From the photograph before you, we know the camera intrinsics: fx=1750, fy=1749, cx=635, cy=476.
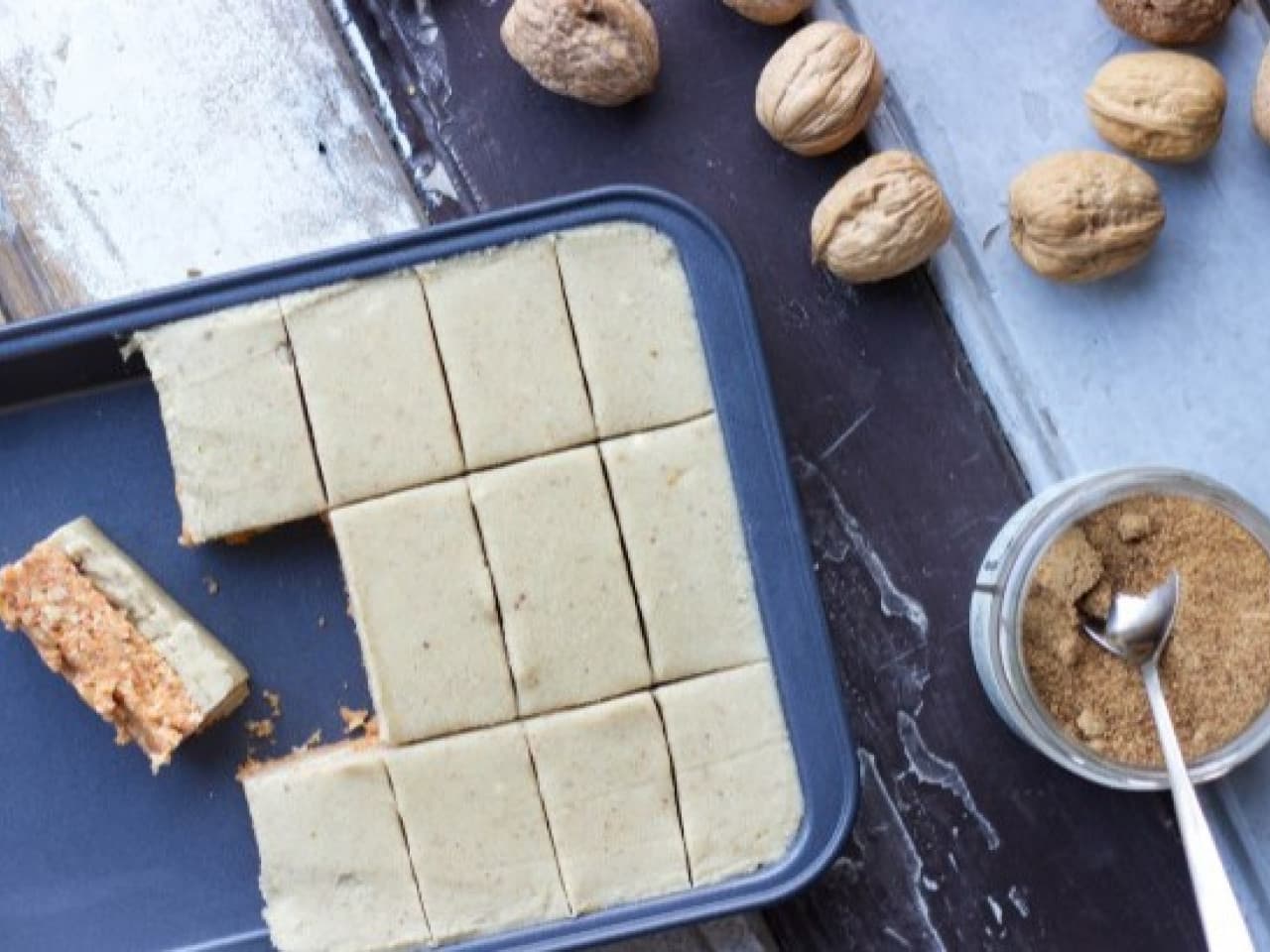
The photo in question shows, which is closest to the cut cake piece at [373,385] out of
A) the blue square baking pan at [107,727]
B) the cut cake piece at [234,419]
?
the cut cake piece at [234,419]

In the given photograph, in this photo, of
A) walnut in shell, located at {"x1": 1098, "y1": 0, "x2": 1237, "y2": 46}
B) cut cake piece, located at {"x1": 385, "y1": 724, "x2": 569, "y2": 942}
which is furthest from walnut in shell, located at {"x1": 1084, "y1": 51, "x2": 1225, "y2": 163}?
cut cake piece, located at {"x1": 385, "y1": 724, "x2": 569, "y2": 942}

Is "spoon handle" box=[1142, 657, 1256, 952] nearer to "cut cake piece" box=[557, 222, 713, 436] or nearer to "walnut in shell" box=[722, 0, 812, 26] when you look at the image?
"cut cake piece" box=[557, 222, 713, 436]

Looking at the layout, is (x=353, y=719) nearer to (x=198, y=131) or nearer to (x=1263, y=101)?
(x=198, y=131)

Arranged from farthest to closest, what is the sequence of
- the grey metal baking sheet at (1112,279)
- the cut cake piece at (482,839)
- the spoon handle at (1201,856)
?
the grey metal baking sheet at (1112,279) < the cut cake piece at (482,839) < the spoon handle at (1201,856)

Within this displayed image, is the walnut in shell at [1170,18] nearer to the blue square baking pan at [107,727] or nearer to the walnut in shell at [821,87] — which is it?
the walnut in shell at [821,87]

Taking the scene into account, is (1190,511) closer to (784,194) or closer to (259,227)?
(784,194)

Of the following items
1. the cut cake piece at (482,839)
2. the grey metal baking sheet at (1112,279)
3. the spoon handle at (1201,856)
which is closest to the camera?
the spoon handle at (1201,856)

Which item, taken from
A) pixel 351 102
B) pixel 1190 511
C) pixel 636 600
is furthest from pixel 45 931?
pixel 1190 511
